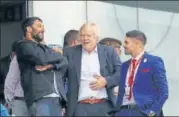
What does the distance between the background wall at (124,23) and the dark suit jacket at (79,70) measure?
2.31m

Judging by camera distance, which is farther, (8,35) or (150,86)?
(8,35)

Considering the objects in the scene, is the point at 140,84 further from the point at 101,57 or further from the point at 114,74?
the point at 101,57

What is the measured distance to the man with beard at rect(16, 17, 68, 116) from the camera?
6391 mm

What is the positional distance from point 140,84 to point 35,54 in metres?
1.10

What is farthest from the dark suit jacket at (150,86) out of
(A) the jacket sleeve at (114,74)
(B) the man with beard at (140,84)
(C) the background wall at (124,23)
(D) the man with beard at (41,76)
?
(C) the background wall at (124,23)

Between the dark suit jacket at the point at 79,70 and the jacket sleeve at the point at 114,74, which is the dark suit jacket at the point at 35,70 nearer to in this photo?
the dark suit jacket at the point at 79,70

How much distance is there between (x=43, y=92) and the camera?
6383mm

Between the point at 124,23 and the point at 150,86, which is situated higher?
the point at 124,23

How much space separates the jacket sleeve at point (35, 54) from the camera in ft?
21.1

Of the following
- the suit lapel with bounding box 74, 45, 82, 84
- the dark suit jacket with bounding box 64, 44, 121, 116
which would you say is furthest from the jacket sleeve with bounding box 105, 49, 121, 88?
the suit lapel with bounding box 74, 45, 82, 84

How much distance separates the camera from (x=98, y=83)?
6.58 meters

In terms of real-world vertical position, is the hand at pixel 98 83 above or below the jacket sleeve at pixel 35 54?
below

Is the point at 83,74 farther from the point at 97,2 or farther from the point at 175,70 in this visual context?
the point at 97,2

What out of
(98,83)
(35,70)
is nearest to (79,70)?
(98,83)
